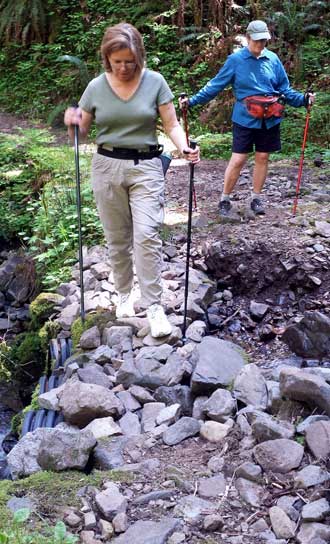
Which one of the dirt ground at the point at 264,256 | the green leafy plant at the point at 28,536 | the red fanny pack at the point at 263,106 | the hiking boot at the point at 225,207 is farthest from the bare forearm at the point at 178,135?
the hiking boot at the point at 225,207

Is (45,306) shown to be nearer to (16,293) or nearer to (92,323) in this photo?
(92,323)

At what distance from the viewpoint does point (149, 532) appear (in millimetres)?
2752

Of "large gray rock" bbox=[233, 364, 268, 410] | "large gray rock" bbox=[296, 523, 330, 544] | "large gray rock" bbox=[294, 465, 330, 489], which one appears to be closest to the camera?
"large gray rock" bbox=[296, 523, 330, 544]

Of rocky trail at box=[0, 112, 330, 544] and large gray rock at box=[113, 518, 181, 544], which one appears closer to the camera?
large gray rock at box=[113, 518, 181, 544]

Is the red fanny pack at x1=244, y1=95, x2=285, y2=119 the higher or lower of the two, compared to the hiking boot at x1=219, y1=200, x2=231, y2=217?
higher

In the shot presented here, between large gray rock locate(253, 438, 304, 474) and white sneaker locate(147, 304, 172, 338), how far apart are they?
1600 millimetres

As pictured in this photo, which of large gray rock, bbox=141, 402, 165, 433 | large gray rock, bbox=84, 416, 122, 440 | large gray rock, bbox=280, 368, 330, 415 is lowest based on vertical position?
large gray rock, bbox=141, 402, 165, 433

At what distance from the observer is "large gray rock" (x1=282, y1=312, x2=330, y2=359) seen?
475 centimetres

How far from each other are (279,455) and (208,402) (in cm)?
78

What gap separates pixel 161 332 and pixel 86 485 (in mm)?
1685

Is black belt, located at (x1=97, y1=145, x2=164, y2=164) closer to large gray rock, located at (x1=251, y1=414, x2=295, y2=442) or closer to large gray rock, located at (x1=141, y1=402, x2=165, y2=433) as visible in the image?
large gray rock, located at (x1=141, y1=402, x2=165, y2=433)

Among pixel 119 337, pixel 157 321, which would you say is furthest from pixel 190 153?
pixel 119 337

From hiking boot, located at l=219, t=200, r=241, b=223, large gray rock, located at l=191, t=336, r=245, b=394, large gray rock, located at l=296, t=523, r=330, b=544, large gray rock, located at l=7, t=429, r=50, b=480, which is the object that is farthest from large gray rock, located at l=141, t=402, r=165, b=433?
hiking boot, located at l=219, t=200, r=241, b=223

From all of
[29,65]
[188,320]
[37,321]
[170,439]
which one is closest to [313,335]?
[188,320]
